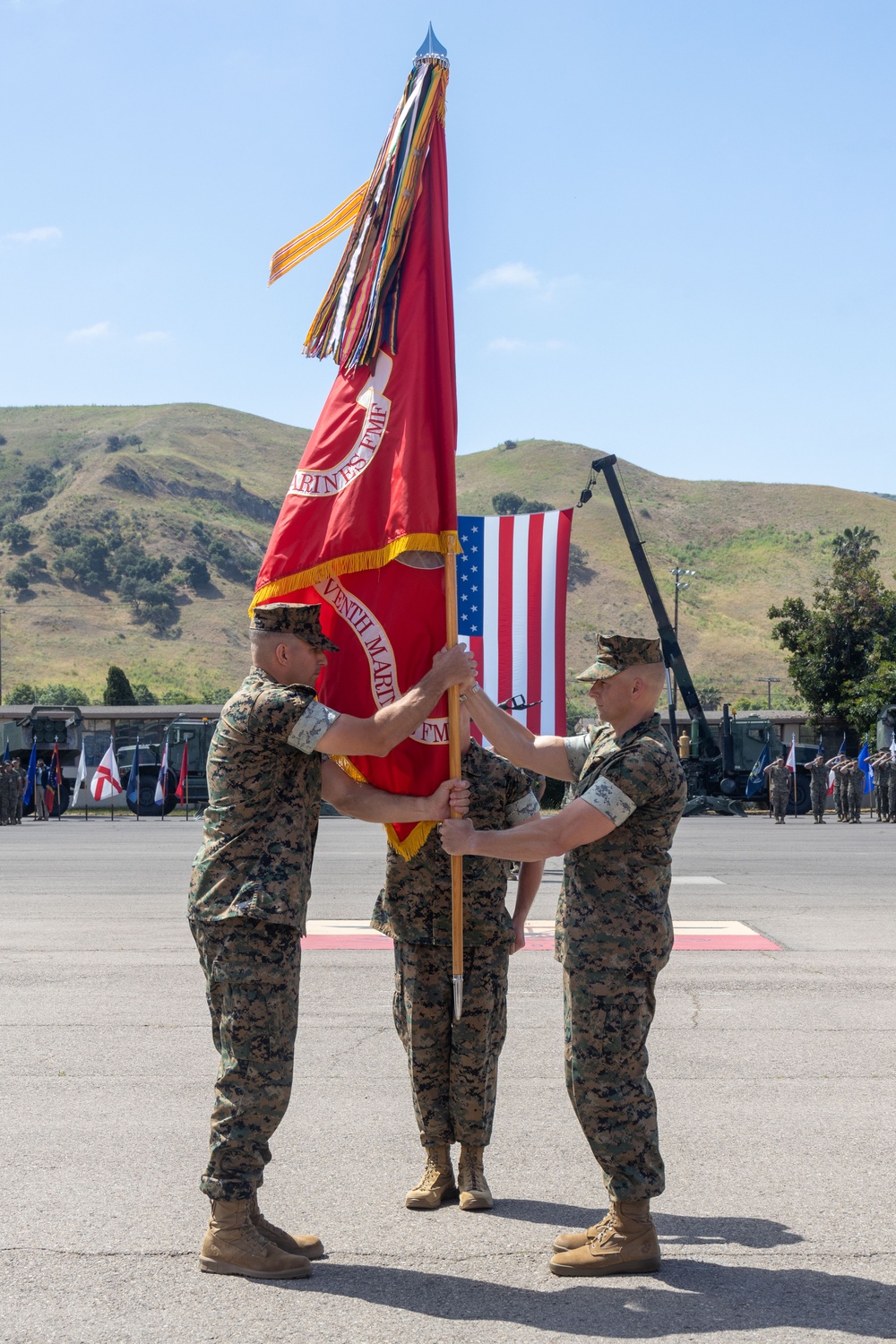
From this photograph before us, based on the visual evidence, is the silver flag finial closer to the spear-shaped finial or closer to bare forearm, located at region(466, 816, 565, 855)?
the spear-shaped finial

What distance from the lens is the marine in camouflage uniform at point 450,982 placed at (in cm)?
499

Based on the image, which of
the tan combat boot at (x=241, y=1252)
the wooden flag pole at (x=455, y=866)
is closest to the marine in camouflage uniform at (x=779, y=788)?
the wooden flag pole at (x=455, y=866)

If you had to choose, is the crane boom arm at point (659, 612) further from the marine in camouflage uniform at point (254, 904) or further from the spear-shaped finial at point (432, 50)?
the marine in camouflage uniform at point (254, 904)

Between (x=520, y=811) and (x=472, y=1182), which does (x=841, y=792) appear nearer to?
(x=520, y=811)

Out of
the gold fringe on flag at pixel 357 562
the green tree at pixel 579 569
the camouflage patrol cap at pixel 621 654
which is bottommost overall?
the camouflage patrol cap at pixel 621 654

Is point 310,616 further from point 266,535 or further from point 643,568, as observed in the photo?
point 266,535

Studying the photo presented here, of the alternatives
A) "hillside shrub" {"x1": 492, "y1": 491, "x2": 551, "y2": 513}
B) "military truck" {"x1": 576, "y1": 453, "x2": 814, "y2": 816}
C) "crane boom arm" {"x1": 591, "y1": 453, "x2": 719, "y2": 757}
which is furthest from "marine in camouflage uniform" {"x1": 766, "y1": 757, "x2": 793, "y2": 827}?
"hillside shrub" {"x1": 492, "y1": 491, "x2": 551, "y2": 513}

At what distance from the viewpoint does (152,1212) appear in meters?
4.75

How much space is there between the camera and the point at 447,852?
4.94m

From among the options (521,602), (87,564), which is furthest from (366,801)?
(87,564)

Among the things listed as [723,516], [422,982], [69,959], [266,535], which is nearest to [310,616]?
[422,982]

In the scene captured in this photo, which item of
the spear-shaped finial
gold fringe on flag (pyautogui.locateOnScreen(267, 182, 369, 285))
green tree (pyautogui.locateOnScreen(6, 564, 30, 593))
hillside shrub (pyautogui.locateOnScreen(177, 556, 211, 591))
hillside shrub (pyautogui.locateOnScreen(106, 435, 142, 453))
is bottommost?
gold fringe on flag (pyautogui.locateOnScreen(267, 182, 369, 285))

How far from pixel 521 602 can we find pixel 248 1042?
35.5 feet

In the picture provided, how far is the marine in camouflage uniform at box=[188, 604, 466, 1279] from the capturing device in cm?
434
